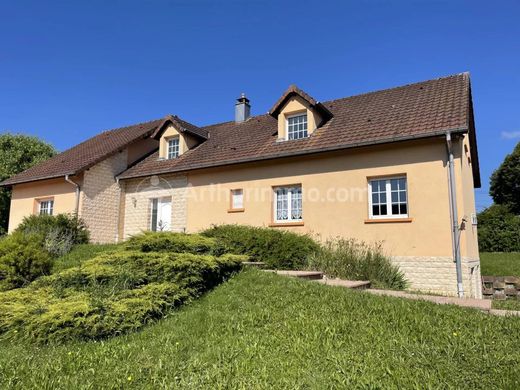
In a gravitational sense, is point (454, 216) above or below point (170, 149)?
below

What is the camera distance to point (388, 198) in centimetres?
1152

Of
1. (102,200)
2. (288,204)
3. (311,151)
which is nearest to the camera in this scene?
(311,151)

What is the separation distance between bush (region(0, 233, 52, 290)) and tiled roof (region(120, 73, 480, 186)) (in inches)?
284

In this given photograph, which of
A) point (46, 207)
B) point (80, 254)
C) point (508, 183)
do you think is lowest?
point (80, 254)

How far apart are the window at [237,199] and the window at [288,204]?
139 centimetres

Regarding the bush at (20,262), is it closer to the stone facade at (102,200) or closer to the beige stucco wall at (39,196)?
the stone facade at (102,200)

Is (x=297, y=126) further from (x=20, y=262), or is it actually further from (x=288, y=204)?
(x=20, y=262)

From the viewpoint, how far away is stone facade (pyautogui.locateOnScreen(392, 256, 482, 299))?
9.99m

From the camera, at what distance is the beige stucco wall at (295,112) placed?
1393 cm

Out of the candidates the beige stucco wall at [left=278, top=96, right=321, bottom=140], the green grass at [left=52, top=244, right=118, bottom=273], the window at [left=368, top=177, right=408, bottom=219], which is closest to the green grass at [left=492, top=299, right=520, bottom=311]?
the window at [left=368, top=177, right=408, bottom=219]

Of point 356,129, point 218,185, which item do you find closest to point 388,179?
point 356,129

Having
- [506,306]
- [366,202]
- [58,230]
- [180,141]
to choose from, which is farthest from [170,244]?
[180,141]

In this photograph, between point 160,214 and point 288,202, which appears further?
point 160,214

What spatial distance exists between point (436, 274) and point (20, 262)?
9609mm
